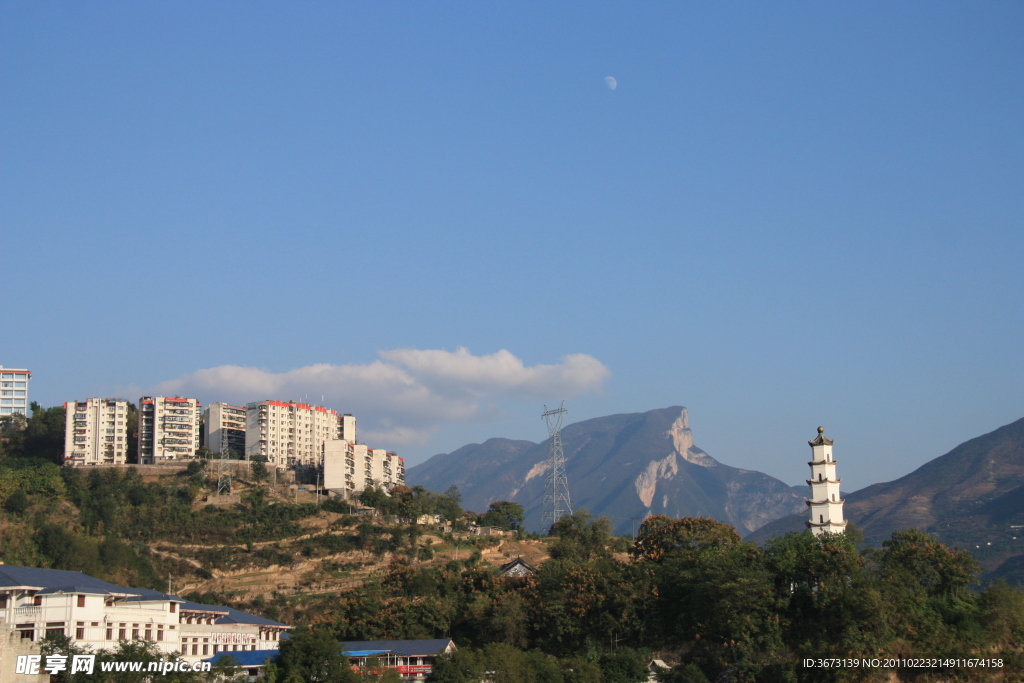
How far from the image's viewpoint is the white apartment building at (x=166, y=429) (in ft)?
291

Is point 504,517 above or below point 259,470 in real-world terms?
below

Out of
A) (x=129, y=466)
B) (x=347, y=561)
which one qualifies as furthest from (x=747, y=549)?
(x=129, y=466)

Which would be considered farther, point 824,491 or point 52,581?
point 824,491

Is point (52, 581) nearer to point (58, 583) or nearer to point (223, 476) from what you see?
point (58, 583)

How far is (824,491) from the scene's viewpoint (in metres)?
47.7

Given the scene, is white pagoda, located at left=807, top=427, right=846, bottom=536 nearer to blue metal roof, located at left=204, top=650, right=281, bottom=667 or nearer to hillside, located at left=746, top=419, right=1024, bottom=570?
blue metal roof, located at left=204, top=650, right=281, bottom=667

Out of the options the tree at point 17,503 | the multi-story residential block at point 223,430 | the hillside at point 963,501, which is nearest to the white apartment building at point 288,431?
the multi-story residential block at point 223,430

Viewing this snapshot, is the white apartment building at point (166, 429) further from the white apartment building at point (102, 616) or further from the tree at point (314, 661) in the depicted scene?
the tree at point (314, 661)

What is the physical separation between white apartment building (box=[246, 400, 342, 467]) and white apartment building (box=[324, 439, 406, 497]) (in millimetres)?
2355

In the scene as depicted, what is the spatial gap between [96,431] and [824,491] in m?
63.4

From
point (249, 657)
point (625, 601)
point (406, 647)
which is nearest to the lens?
point (249, 657)

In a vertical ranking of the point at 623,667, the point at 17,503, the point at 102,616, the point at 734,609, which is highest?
the point at 17,503

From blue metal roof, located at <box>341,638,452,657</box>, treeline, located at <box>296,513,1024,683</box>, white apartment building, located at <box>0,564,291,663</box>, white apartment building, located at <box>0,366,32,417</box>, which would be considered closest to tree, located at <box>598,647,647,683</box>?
treeline, located at <box>296,513,1024,683</box>

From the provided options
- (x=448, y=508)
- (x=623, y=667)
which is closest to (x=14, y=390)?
(x=448, y=508)
